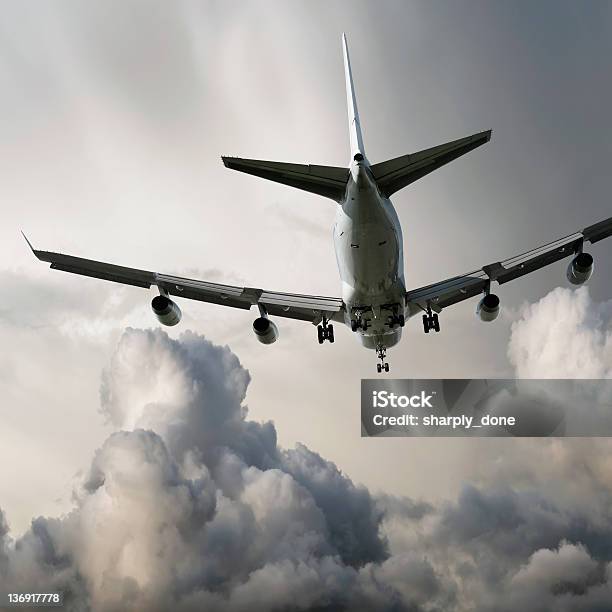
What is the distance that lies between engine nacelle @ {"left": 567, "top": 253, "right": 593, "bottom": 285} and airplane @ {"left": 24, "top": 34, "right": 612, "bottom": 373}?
0.04m

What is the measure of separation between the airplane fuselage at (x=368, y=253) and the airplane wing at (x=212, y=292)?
2611 millimetres

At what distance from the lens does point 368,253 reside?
26.5 m

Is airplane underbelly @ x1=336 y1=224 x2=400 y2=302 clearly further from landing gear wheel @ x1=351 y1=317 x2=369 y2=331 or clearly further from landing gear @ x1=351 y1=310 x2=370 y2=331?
landing gear wheel @ x1=351 y1=317 x2=369 y2=331

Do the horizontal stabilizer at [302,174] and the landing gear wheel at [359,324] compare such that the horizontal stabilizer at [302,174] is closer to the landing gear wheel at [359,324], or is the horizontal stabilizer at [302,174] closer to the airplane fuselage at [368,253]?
the airplane fuselage at [368,253]

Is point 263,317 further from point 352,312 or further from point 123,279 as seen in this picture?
point 123,279

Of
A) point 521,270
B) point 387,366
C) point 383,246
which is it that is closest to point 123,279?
point 383,246

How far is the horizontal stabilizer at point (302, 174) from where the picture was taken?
25500 mm

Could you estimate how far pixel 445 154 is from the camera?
25.7m

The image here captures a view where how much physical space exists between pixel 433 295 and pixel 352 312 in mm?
4244

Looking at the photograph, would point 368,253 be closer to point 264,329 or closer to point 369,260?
point 369,260

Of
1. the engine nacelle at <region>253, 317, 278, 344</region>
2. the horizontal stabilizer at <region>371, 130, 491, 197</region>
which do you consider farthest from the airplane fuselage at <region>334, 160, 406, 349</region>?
the engine nacelle at <region>253, 317, 278, 344</region>

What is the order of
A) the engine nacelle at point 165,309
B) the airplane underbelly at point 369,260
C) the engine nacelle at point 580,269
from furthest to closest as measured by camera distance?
1. the engine nacelle at point 580,269
2. the engine nacelle at point 165,309
3. the airplane underbelly at point 369,260

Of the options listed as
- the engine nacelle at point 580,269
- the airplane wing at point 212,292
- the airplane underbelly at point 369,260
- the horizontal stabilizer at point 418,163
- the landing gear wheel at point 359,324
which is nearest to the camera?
the horizontal stabilizer at point 418,163

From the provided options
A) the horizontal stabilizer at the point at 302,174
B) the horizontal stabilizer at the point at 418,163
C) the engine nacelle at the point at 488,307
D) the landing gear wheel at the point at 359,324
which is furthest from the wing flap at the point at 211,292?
the horizontal stabilizer at the point at 418,163
